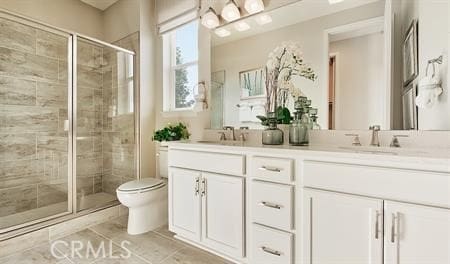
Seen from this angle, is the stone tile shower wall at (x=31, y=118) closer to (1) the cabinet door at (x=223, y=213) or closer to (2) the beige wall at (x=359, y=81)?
(1) the cabinet door at (x=223, y=213)

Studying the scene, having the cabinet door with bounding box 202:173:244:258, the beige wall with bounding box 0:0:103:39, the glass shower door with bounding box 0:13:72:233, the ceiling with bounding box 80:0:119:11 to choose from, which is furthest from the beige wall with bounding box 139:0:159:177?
the cabinet door with bounding box 202:173:244:258

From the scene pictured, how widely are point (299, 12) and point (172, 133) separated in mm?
1562

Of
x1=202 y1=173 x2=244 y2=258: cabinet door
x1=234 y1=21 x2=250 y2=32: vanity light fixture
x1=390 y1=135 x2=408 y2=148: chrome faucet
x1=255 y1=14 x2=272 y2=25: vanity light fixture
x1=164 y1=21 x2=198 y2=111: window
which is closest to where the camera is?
x1=390 y1=135 x2=408 y2=148: chrome faucet

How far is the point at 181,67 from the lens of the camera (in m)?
2.79

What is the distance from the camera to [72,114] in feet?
7.72

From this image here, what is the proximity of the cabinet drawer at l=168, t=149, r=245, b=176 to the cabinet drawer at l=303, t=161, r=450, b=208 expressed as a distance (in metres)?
0.43

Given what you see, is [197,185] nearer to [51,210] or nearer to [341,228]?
[341,228]

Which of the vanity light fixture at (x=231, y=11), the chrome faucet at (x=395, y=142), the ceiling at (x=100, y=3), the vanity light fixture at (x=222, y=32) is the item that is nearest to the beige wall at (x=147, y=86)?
the ceiling at (x=100, y=3)

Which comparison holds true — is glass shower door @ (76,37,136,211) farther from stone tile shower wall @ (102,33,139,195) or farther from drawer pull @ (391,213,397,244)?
drawer pull @ (391,213,397,244)

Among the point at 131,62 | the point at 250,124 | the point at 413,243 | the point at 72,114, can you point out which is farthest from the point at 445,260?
the point at 131,62

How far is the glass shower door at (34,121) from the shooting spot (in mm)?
2355

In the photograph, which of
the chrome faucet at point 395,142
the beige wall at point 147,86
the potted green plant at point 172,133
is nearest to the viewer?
the chrome faucet at point 395,142

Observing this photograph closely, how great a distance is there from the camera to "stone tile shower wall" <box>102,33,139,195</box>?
9.36ft

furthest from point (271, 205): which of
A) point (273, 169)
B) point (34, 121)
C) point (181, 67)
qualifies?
point (34, 121)
